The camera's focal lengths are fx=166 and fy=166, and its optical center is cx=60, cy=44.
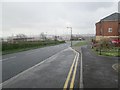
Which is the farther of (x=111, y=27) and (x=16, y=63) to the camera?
(x=111, y=27)

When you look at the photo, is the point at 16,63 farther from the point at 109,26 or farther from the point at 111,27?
the point at 111,27

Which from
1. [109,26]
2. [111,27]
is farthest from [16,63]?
[111,27]

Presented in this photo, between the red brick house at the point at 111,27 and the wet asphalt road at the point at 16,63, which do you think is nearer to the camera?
the wet asphalt road at the point at 16,63

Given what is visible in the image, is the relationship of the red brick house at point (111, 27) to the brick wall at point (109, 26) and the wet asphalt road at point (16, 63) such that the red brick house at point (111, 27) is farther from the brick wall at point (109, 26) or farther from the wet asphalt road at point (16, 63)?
the wet asphalt road at point (16, 63)

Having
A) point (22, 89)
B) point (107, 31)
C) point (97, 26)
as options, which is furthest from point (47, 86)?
point (97, 26)

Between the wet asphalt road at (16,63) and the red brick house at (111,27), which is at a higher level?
the red brick house at (111,27)

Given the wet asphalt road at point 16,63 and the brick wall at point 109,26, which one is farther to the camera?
the brick wall at point 109,26

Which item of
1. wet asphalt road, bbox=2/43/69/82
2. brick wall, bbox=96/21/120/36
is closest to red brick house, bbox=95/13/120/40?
brick wall, bbox=96/21/120/36

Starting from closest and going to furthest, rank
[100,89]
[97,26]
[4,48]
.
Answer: [100,89] → [4,48] → [97,26]

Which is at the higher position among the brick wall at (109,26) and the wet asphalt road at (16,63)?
the brick wall at (109,26)

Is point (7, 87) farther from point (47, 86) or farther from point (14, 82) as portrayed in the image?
point (47, 86)

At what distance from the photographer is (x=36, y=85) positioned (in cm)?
785

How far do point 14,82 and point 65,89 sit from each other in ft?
9.45

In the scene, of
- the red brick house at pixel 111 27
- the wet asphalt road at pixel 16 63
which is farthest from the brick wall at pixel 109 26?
the wet asphalt road at pixel 16 63
